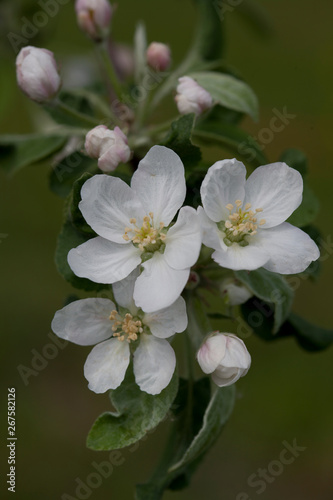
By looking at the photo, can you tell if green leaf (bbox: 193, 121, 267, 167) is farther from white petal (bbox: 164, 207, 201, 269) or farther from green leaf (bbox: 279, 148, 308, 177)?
white petal (bbox: 164, 207, 201, 269)

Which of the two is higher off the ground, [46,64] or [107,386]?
[46,64]

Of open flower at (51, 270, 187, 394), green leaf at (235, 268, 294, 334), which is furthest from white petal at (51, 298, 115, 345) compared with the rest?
green leaf at (235, 268, 294, 334)

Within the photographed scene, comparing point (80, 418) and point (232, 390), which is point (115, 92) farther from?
point (80, 418)

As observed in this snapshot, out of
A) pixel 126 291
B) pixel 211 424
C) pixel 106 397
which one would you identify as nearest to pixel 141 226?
pixel 126 291

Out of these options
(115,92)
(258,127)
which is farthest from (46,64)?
(258,127)

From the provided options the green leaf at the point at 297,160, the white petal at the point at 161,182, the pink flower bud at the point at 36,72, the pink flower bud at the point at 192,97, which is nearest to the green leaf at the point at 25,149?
the pink flower bud at the point at 36,72

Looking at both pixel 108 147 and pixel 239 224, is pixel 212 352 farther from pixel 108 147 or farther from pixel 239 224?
pixel 108 147
